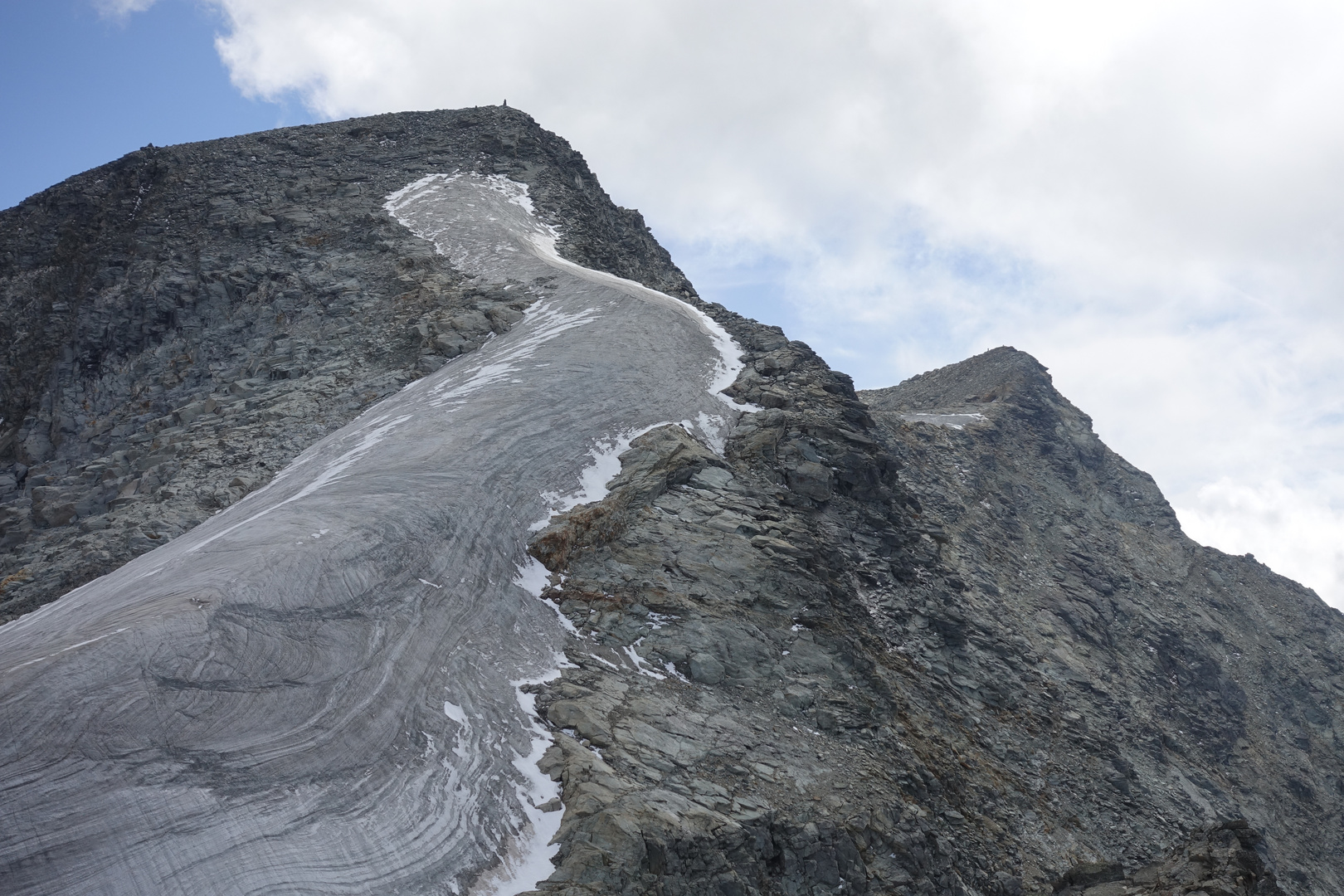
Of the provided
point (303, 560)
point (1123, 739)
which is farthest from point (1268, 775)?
point (303, 560)

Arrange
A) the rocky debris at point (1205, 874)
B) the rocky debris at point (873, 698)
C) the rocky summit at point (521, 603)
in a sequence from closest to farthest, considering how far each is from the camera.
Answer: the rocky summit at point (521, 603) → the rocky debris at point (1205, 874) → the rocky debris at point (873, 698)

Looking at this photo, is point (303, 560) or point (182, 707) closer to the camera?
point (182, 707)

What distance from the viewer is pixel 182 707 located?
446 inches

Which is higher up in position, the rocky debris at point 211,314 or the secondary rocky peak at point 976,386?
the secondary rocky peak at point 976,386

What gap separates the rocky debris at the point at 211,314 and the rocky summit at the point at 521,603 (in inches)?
7.3

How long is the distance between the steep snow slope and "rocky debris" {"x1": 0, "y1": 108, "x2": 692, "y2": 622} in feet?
14.3

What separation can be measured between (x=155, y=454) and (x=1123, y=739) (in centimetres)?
2978

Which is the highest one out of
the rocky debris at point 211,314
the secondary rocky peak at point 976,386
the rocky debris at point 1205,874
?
the secondary rocky peak at point 976,386

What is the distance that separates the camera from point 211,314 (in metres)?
31.3

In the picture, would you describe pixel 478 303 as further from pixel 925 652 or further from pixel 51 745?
pixel 51 745

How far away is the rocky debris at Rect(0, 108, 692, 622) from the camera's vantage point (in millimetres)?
23141

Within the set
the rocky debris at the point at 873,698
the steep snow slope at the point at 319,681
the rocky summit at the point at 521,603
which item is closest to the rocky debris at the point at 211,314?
the rocky summit at the point at 521,603

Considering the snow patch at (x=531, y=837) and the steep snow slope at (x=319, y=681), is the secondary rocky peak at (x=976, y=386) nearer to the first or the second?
the steep snow slope at (x=319, y=681)

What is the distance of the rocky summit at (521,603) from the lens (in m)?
11.2
